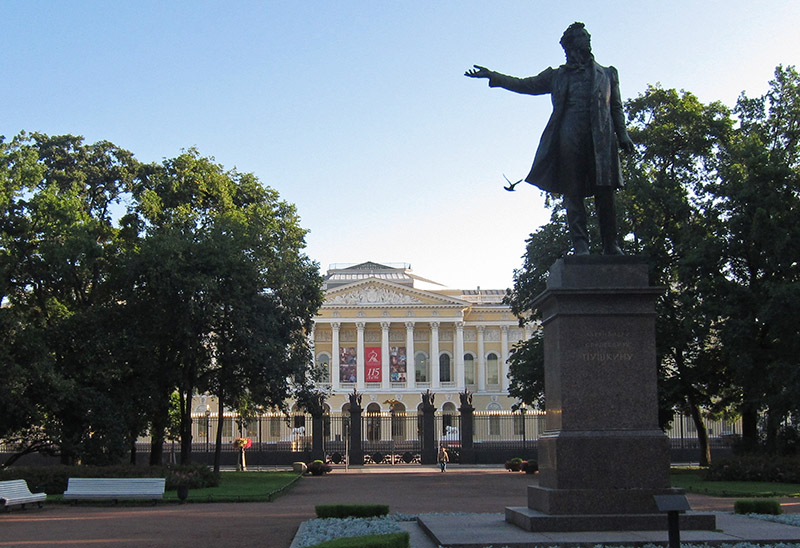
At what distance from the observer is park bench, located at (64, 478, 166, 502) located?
1917 cm

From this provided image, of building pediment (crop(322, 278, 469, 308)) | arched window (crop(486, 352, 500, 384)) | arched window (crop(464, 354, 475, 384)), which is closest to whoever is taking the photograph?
building pediment (crop(322, 278, 469, 308))

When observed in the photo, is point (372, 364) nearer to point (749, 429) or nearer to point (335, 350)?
point (335, 350)

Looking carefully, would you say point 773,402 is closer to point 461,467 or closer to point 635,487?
point 461,467

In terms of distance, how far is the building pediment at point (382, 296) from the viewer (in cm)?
8162

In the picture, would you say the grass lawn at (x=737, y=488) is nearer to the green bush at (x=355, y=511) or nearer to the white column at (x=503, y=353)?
the green bush at (x=355, y=511)

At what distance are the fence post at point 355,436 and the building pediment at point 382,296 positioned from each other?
3933 cm

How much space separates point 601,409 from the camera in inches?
350

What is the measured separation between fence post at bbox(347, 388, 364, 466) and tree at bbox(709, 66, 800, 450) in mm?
17833

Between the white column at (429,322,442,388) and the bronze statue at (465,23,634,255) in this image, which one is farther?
the white column at (429,322,442,388)

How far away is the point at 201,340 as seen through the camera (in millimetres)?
27297

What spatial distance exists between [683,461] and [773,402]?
16.3m

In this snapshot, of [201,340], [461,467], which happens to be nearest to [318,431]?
[461,467]

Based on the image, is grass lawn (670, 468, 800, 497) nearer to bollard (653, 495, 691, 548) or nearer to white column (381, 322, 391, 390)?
bollard (653, 495, 691, 548)

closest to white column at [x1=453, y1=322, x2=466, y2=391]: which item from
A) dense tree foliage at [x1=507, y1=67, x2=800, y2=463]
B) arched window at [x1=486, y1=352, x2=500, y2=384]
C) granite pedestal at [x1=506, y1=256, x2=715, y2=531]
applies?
arched window at [x1=486, y1=352, x2=500, y2=384]
